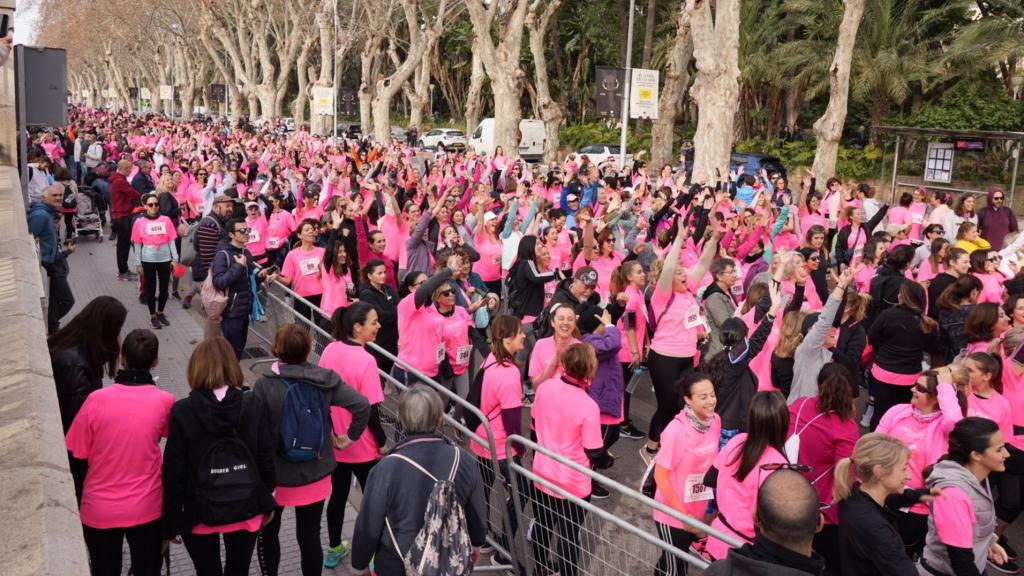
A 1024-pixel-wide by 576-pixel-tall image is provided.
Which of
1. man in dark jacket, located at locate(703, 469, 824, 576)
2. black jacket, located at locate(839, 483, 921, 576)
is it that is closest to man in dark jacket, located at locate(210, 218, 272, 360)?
black jacket, located at locate(839, 483, 921, 576)

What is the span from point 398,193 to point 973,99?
22.1 meters

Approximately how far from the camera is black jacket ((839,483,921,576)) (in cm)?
346

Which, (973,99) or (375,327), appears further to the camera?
(973,99)

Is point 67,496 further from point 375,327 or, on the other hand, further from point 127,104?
point 127,104

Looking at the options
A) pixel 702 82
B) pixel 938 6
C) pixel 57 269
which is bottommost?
pixel 57 269

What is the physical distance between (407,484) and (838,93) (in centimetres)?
2025

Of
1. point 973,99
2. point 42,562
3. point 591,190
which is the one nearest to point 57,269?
point 42,562

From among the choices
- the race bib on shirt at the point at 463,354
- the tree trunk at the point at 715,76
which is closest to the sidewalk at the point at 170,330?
the race bib on shirt at the point at 463,354

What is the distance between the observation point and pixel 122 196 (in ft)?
43.3

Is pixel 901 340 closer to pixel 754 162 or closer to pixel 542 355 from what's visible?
pixel 542 355

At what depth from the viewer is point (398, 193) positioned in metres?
13.2

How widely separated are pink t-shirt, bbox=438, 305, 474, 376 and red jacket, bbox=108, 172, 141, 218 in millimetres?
8237

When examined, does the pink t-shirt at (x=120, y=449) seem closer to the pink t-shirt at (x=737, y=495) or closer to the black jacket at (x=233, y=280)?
the pink t-shirt at (x=737, y=495)

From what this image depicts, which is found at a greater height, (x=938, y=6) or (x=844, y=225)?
(x=938, y=6)
